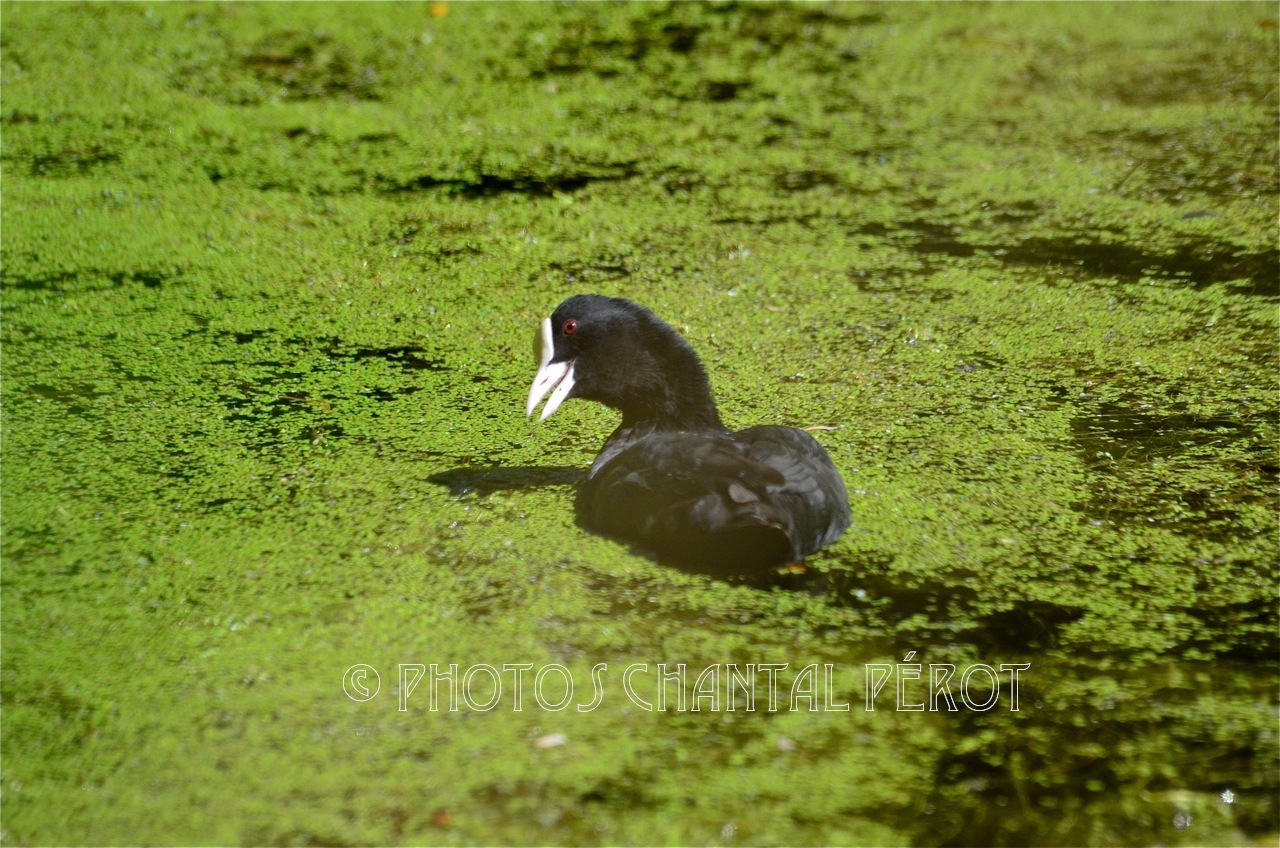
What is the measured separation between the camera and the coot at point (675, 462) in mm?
1800

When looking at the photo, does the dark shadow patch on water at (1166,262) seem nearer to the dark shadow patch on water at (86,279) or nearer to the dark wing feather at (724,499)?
the dark wing feather at (724,499)

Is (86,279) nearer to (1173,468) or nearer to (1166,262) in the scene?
(1173,468)

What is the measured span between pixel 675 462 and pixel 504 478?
39 centimetres

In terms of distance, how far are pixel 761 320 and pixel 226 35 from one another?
8.86ft

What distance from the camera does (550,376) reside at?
212cm

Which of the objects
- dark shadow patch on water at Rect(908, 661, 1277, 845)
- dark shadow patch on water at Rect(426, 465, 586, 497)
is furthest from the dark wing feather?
dark shadow patch on water at Rect(908, 661, 1277, 845)

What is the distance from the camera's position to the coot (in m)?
1.80

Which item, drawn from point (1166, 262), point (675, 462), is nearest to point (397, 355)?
point (675, 462)

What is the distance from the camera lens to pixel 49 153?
3588 millimetres

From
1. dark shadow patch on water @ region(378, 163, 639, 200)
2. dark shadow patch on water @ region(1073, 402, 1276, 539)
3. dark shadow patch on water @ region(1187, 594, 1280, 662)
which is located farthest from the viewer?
dark shadow patch on water @ region(378, 163, 639, 200)

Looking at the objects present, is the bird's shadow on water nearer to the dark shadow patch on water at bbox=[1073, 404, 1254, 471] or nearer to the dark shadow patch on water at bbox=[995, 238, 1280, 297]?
the dark shadow patch on water at bbox=[1073, 404, 1254, 471]

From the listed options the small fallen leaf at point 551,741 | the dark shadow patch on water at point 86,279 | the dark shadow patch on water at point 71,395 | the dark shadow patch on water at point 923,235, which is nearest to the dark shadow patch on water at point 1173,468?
the dark shadow patch on water at point 923,235

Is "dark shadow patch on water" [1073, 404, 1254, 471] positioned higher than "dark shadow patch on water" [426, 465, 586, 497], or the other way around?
"dark shadow patch on water" [1073, 404, 1254, 471]

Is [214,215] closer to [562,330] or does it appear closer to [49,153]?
[49,153]
